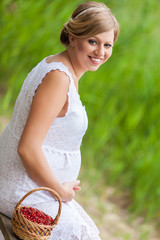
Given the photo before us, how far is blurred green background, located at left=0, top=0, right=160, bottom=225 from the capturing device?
4.05m

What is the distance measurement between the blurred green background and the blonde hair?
229 cm

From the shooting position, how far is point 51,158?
1.73 meters

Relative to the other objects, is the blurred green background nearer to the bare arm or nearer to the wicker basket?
the bare arm

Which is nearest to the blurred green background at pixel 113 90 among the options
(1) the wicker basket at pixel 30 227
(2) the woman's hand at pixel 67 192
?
(2) the woman's hand at pixel 67 192

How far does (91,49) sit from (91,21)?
0.11 m

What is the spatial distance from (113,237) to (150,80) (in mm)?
1539

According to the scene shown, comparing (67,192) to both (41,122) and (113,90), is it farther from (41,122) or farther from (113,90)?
(113,90)

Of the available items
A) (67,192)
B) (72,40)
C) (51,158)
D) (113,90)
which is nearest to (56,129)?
(51,158)

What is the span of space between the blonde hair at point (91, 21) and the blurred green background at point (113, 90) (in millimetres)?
2294

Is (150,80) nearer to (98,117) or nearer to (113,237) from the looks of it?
(98,117)

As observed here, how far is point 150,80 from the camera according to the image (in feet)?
14.5

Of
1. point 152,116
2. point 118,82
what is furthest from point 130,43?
point 152,116

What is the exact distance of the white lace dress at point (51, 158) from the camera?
5.48 feet

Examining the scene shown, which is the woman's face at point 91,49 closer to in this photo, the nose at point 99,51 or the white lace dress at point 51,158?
the nose at point 99,51
